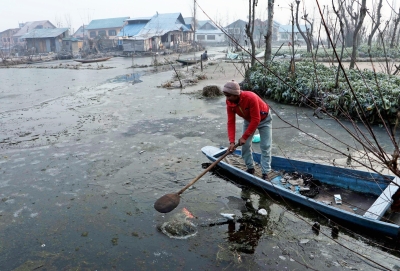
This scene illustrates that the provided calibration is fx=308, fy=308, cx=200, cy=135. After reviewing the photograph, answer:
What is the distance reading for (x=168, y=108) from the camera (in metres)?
10.3

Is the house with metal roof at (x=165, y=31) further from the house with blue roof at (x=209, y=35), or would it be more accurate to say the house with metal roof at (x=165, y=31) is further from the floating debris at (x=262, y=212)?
the floating debris at (x=262, y=212)

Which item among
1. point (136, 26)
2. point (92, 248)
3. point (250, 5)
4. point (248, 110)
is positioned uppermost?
point (136, 26)

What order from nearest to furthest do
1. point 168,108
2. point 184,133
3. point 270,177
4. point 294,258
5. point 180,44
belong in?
point 294,258
point 270,177
point 184,133
point 168,108
point 180,44

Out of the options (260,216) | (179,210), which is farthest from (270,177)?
(179,210)

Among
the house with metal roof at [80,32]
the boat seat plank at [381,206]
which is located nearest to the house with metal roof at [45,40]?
the house with metal roof at [80,32]

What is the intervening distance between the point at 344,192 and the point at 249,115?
69.4 inches

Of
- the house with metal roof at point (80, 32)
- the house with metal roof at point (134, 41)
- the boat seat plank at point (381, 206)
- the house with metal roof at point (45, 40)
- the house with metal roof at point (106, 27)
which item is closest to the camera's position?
the boat seat plank at point (381, 206)

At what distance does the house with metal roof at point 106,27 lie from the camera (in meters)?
53.2

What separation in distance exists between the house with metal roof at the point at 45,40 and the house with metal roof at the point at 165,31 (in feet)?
46.7

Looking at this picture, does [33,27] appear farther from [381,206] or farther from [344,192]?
[381,206]

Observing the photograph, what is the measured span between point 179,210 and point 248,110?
5.60 feet

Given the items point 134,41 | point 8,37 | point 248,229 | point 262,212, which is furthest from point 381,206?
point 8,37

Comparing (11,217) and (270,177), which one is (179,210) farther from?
Result: (11,217)

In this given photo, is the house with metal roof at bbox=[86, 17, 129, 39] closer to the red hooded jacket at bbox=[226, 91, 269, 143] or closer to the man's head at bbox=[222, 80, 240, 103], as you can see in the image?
the red hooded jacket at bbox=[226, 91, 269, 143]
